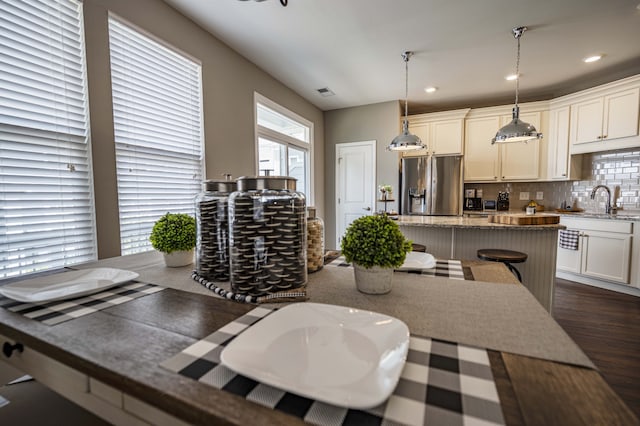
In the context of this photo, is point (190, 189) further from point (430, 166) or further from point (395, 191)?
point (430, 166)

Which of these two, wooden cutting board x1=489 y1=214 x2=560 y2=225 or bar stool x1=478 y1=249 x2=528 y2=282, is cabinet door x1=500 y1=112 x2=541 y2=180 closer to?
wooden cutting board x1=489 y1=214 x2=560 y2=225

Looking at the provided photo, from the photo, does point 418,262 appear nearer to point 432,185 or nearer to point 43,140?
point 43,140

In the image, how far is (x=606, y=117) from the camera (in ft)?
11.2

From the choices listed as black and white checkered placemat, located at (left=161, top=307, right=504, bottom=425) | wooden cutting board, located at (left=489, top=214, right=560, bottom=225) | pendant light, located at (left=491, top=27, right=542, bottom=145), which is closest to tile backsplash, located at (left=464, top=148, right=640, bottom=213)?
pendant light, located at (left=491, top=27, right=542, bottom=145)

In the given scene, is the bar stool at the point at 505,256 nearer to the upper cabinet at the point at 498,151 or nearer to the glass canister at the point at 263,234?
the glass canister at the point at 263,234

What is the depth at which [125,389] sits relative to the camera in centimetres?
47

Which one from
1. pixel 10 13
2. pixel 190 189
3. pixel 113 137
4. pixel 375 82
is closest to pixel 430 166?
pixel 375 82

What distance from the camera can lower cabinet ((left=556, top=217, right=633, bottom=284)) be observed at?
121 inches

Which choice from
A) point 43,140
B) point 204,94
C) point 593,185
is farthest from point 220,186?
point 593,185

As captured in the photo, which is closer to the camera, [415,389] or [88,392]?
[415,389]

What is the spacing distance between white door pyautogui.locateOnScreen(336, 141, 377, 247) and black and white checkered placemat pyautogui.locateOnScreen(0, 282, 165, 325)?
3.86 metres

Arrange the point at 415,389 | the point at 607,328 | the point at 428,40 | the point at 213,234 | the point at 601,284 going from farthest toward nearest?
the point at 601,284, the point at 428,40, the point at 607,328, the point at 213,234, the point at 415,389

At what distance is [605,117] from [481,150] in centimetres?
137

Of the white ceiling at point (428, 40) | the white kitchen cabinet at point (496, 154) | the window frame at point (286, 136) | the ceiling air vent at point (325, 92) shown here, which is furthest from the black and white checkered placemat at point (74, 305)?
the white kitchen cabinet at point (496, 154)
